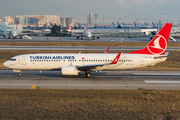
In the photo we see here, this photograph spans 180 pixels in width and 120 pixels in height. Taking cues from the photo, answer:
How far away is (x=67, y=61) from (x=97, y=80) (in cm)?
520

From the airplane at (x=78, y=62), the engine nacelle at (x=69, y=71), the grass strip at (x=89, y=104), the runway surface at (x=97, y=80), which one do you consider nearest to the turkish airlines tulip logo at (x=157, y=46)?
the airplane at (x=78, y=62)

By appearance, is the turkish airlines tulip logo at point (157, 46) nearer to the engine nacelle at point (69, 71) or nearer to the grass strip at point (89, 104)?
the grass strip at point (89, 104)

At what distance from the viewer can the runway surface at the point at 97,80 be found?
1086 inches

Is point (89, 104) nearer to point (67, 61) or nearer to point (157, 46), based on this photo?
point (67, 61)

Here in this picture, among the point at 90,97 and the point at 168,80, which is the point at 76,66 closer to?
the point at 90,97

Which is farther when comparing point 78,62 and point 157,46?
point 157,46

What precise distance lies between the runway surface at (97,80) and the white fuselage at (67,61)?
1.61 meters

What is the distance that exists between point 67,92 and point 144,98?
818 centimetres

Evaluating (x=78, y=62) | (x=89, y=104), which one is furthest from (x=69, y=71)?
(x=89, y=104)

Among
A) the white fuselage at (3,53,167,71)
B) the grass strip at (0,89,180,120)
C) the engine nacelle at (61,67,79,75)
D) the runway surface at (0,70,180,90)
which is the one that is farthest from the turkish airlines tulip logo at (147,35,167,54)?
the engine nacelle at (61,67,79,75)

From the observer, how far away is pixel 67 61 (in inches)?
1276

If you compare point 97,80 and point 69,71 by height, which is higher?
point 69,71

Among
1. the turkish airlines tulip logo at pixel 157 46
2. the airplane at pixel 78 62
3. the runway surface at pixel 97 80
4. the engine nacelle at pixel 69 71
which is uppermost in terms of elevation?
the turkish airlines tulip logo at pixel 157 46

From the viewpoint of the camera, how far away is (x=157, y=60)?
3331 cm
